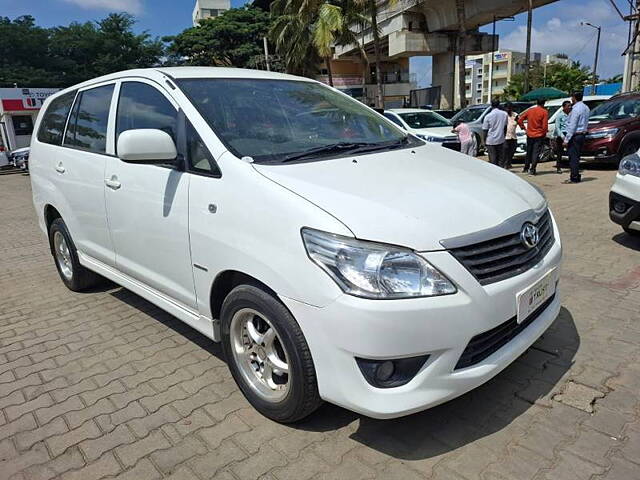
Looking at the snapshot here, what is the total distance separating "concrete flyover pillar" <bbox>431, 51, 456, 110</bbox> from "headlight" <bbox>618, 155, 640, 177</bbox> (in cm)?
2716

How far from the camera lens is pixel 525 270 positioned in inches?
93.8

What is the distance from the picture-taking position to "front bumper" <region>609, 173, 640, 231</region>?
4875 mm

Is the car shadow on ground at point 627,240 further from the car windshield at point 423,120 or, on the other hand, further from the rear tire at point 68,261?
the car windshield at point 423,120

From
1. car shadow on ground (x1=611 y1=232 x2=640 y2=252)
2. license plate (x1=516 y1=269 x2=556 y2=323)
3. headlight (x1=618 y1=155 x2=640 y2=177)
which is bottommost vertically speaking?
car shadow on ground (x1=611 y1=232 x2=640 y2=252)

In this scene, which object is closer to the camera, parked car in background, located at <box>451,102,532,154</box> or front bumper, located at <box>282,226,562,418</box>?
front bumper, located at <box>282,226,562,418</box>

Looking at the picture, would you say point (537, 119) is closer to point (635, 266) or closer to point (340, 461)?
point (635, 266)

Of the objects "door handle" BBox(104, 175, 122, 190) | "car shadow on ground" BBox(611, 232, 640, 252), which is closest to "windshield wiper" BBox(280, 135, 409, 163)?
"door handle" BBox(104, 175, 122, 190)

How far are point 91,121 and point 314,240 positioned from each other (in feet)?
9.04

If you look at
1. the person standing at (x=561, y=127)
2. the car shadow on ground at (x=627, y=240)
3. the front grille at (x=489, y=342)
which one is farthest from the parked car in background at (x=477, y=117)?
the front grille at (x=489, y=342)

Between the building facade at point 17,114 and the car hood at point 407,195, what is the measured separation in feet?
93.3

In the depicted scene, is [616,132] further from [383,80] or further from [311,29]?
[383,80]

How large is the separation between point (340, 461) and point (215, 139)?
180cm

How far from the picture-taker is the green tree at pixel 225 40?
1656 inches

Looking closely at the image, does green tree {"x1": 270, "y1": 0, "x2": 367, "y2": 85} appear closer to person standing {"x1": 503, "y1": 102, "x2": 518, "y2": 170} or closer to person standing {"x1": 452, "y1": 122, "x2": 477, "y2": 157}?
person standing {"x1": 503, "y1": 102, "x2": 518, "y2": 170}
